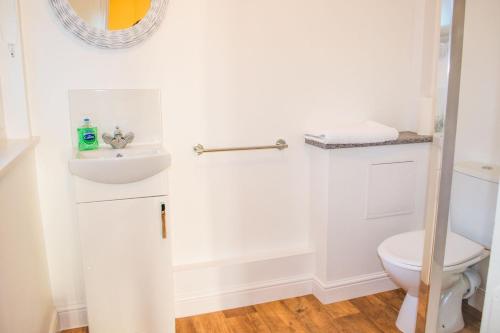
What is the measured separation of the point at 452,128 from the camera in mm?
844

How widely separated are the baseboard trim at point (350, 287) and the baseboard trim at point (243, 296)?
0.11 metres

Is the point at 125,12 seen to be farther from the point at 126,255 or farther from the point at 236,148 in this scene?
the point at 126,255

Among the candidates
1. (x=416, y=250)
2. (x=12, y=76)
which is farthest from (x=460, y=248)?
(x=12, y=76)

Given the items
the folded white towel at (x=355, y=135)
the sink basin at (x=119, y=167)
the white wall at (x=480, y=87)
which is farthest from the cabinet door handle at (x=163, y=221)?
the white wall at (x=480, y=87)

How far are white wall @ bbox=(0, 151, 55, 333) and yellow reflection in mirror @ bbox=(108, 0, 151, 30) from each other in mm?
722

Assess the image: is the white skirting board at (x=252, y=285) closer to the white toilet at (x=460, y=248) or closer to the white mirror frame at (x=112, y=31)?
the white toilet at (x=460, y=248)

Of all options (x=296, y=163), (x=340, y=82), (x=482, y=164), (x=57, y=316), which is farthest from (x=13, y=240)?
(x=482, y=164)

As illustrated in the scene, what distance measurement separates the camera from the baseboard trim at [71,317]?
2.05 metres

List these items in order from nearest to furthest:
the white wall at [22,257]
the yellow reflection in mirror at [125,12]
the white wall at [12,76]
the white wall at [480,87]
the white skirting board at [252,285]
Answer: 1. the white wall at [22,257]
2. the white wall at [480,87]
3. the white wall at [12,76]
4. the yellow reflection in mirror at [125,12]
5. the white skirting board at [252,285]

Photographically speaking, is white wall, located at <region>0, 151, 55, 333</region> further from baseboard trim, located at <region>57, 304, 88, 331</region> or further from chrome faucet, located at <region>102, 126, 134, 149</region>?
chrome faucet, located at <region>102, 126, 134, 149</region>

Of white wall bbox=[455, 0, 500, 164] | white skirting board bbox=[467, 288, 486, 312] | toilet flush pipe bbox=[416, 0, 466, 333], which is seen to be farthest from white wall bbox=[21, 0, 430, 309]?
toilet flush pipe bbox=[416, 0, 466, 333]

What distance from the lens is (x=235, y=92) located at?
2139mm

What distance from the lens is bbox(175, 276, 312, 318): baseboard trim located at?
2195mm

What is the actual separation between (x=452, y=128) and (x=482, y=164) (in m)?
1.17
